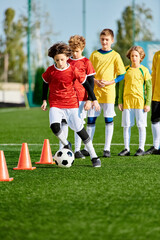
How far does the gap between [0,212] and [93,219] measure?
873mm

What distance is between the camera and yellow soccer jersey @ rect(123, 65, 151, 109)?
309 inches

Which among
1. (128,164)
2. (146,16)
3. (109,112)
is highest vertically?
(146,16)

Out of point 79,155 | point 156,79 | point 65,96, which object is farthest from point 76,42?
point 79,155

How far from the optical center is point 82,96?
24.2ft

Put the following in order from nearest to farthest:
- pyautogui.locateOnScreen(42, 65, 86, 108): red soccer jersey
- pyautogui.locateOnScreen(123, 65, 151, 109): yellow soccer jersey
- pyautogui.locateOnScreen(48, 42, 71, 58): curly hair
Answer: pyautogui.locateOnScreen(48, 42, 71, 58): curly hair < pyautogui.locateOnScreen(42, 65, 86, 108): red soccer jersey < pyautogui.locateOnScreen(123, 65, 151, 109): yellow soccer jersey

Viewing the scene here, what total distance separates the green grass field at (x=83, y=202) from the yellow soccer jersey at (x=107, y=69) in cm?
123

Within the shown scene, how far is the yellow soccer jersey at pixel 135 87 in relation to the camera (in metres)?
7.84

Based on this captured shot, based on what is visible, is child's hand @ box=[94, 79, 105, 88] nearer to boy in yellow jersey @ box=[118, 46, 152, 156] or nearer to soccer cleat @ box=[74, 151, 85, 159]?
boy in yellow jersey @ box=[118, 46, 152, 156]

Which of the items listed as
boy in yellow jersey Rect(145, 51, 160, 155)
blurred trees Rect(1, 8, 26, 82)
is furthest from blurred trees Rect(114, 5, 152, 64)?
boy in yellow jersey Rect(145, 51, 160, 155)

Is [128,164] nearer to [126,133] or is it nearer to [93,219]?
[126,133]

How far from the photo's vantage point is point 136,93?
25.7ft

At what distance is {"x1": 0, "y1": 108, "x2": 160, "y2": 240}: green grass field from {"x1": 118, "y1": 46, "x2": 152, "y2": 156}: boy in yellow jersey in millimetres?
1122

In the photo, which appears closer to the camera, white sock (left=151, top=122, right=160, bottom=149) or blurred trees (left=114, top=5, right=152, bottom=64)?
white sock (left=151, top=122, right=160, bottom=149)

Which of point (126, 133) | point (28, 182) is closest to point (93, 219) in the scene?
point (28, 182)
